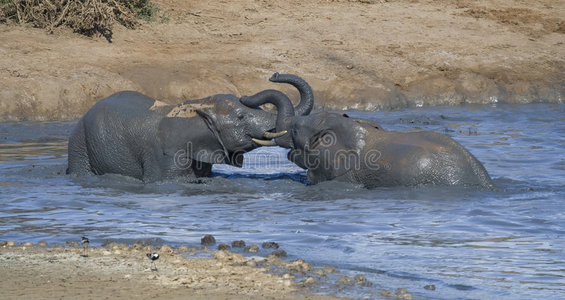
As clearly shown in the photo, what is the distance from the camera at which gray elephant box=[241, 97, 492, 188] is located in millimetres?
9141

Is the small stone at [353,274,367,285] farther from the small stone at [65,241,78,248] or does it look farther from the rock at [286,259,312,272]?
the small stone at [65,241,78,248]

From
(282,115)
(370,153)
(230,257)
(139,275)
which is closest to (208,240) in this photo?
(230,257)

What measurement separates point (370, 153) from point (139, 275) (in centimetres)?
410

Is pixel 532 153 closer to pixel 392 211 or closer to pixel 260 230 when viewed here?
pixel 392 211

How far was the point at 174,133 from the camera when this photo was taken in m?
9.88

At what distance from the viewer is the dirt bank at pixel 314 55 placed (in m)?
16.6

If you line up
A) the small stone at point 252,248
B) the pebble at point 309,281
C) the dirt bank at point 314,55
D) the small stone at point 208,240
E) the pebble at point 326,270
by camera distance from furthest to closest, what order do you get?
the dirt bank at point 314,55 < the small stone at point 208,240 < the small stone at point 252,248 < the pebble at point 326,270 < the pebble at point 309,281

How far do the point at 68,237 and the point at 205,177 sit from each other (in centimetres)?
325

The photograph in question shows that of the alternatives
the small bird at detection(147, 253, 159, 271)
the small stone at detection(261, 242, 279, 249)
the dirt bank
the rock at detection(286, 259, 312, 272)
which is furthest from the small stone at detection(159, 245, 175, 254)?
the dirt bank

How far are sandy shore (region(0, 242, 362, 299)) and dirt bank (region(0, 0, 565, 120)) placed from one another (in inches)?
383

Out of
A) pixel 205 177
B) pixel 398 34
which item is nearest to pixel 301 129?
pixel 205 177

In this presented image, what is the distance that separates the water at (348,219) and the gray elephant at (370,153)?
0.14 metres

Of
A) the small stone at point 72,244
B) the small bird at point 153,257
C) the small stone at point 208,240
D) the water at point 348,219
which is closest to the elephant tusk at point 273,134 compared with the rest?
the water at point 348,219

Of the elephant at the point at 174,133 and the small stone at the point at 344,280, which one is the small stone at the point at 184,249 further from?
the elephant at the point at 174,133
